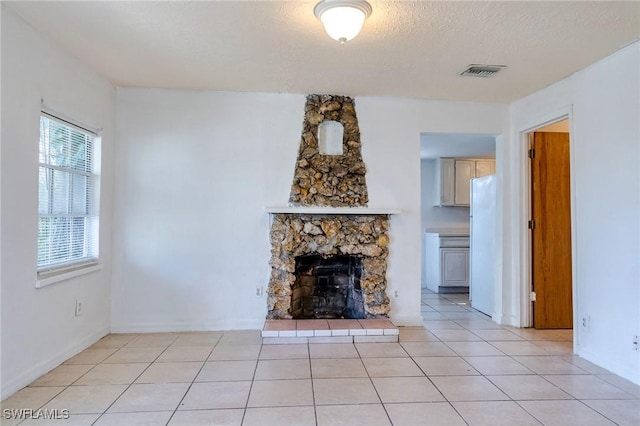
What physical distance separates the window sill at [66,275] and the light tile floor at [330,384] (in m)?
0.64

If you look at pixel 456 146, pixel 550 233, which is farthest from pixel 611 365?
pixel 456 146

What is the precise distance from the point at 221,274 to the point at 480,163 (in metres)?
4.66

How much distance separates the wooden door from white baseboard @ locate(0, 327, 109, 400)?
168 inches

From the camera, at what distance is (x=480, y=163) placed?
20.6ft

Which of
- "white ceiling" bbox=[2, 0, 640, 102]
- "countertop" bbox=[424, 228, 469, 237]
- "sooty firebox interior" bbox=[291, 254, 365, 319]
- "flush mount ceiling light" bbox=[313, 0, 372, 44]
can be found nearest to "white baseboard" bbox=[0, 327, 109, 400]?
"sooty firebox interior" bbox=[291, 254, 365, 319]

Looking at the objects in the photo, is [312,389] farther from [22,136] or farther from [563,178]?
[563,178]

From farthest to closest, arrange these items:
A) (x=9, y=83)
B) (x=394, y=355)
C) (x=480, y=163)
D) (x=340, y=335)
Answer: (x=480, y=163) → (x=340, y=335) → (x=394, y=355) → (x=9, y=83)

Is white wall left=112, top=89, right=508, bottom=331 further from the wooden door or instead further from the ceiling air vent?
the wooden door

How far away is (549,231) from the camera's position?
12.9 feet

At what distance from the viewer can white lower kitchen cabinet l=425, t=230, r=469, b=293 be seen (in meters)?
5.79

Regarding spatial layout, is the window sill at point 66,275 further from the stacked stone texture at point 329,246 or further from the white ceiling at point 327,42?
the white ceiling at point 327,42

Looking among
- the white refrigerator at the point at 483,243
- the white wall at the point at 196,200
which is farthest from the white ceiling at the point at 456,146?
the white wall at the point at 196,200

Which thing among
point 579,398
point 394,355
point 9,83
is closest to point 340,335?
point 394,355

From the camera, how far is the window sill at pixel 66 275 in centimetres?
260
